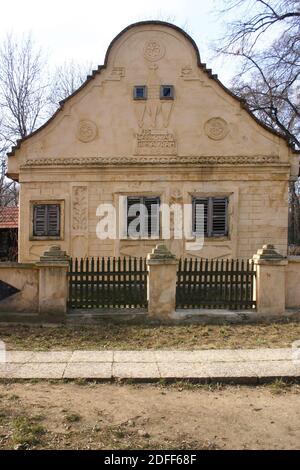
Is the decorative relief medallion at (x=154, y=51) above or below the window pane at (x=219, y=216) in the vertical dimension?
above

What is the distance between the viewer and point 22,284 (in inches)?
384

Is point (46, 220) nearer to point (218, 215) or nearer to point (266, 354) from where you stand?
point (218, 215)

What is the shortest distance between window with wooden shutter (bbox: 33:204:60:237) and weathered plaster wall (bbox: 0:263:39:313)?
5704 mm

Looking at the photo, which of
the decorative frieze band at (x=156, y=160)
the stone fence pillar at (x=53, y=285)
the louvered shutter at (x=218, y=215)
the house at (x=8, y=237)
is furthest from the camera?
the house at (x=8, y=237)

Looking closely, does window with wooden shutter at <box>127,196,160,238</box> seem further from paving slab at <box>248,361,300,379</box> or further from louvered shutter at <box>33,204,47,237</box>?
paving slab at <box>248,361,300,379</box>

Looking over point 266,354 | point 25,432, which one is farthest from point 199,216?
point 25,432

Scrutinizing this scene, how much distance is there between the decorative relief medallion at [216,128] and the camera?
50.1ft

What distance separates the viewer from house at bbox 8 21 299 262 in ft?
49.5

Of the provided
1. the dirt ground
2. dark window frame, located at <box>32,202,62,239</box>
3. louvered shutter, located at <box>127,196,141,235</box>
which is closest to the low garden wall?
the dirt ground

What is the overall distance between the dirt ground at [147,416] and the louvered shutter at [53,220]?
32.0 ft

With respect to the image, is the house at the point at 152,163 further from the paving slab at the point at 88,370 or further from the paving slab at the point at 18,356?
the paving slab at the point at 88,370

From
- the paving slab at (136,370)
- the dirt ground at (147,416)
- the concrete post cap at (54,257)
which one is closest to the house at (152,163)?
the concrete post cap at (54,257)

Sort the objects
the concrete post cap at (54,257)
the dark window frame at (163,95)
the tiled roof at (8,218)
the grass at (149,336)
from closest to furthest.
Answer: the grass at (149,336), the concrete post cap at (54,257), the dark window frame at (163,95), the tiled roof at (8,218)

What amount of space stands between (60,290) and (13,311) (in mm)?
1073
